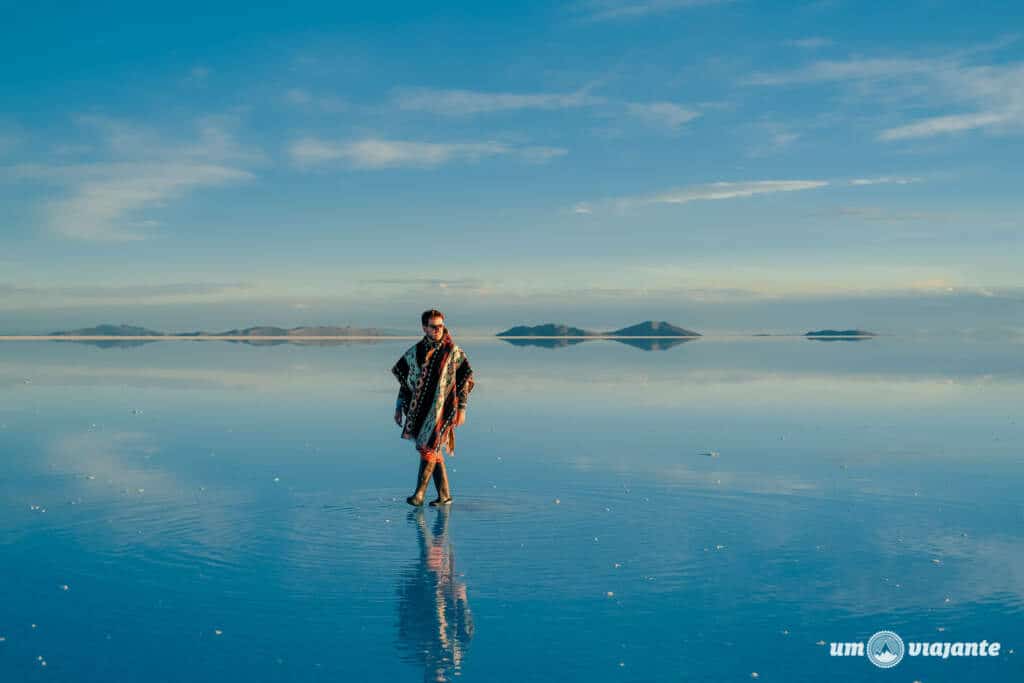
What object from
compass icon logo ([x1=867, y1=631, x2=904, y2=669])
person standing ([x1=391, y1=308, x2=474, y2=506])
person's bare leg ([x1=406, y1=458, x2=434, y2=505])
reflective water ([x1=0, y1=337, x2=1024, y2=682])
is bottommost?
compass icon logo ([x1=867, y1=631, x2=904, y2=669])

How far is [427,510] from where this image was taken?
12234 millimetres

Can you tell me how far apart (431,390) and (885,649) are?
273 inches

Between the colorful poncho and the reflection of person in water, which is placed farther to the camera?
the colorful poncho

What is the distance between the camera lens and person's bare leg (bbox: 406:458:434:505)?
12.4 m

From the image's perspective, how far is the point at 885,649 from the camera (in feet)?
23.6

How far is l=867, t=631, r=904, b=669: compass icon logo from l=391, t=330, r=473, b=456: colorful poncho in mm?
6521

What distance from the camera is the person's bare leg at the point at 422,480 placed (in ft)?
40.6

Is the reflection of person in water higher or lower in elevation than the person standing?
lower

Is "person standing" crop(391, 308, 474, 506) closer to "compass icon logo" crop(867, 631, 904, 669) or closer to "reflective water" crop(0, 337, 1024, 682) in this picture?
"reflective water" crop(0, 337, 1024, 682)

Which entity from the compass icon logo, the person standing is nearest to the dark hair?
the person standing

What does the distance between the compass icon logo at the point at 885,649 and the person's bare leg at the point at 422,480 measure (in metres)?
6.28

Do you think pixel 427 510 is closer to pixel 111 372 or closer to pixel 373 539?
pixel 373 539

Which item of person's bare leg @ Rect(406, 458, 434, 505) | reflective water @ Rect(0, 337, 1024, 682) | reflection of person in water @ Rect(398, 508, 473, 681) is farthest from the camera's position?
person's bare leg @ Rect(406, 458, 434, 505)

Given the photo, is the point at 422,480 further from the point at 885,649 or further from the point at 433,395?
the point at 885,649
